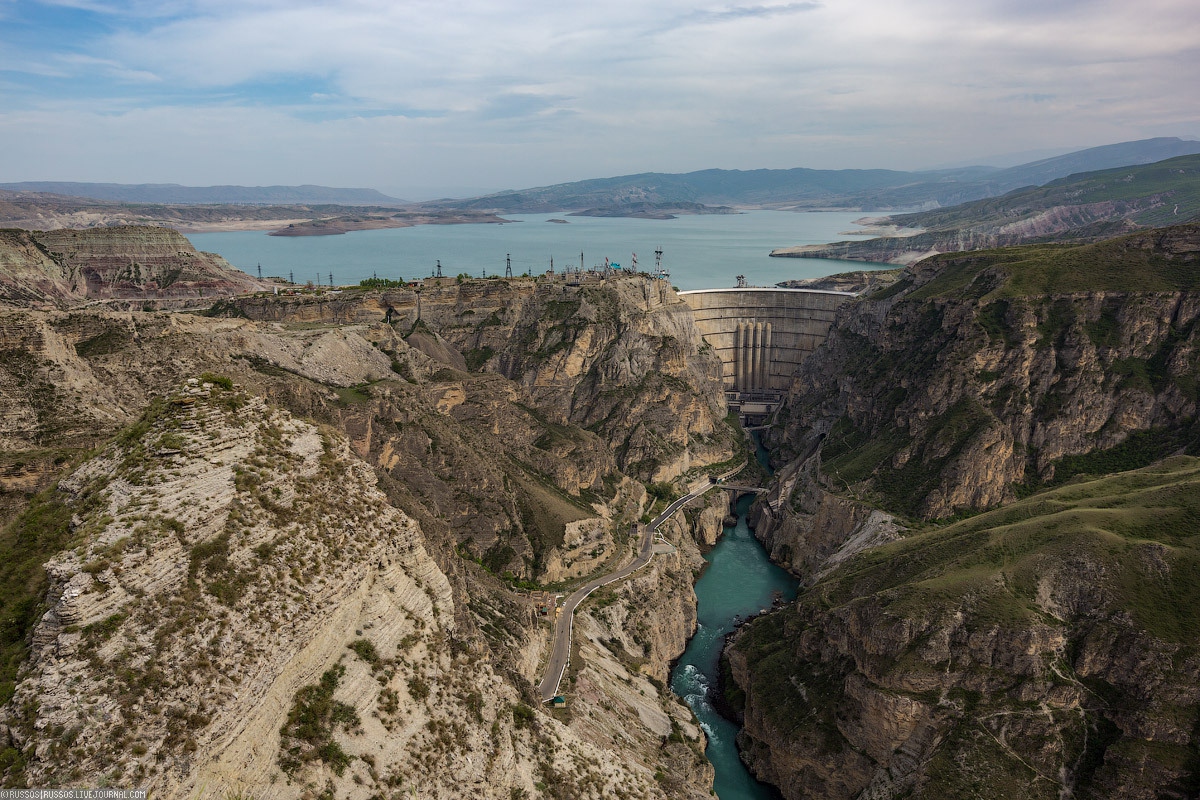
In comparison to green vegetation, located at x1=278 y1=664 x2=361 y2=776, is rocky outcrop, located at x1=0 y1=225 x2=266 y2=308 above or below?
above

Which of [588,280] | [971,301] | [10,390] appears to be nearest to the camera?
[10,390]

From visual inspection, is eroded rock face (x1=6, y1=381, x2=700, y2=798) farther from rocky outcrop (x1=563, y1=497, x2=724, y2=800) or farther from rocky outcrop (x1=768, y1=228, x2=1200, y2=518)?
rocky outcrop (x1=768, y1=228, x2=1200, y2=518)

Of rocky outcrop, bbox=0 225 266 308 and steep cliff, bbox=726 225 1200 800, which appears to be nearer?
steep cliff, bbox=726 225 1200 800

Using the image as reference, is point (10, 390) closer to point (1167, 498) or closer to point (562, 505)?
point (562, 505)

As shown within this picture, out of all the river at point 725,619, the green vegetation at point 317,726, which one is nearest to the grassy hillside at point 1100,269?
the river at point 725,619

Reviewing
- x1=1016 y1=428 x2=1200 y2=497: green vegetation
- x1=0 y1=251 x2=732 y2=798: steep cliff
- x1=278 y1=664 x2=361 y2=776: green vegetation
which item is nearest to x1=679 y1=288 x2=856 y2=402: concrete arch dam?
x1=1016 y1=428 x2=1200 y2=497: green vegetation

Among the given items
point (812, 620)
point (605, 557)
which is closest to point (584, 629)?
point (605, 557)

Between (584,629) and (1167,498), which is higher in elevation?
(1167,498)

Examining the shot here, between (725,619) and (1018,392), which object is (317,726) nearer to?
(725,619)
